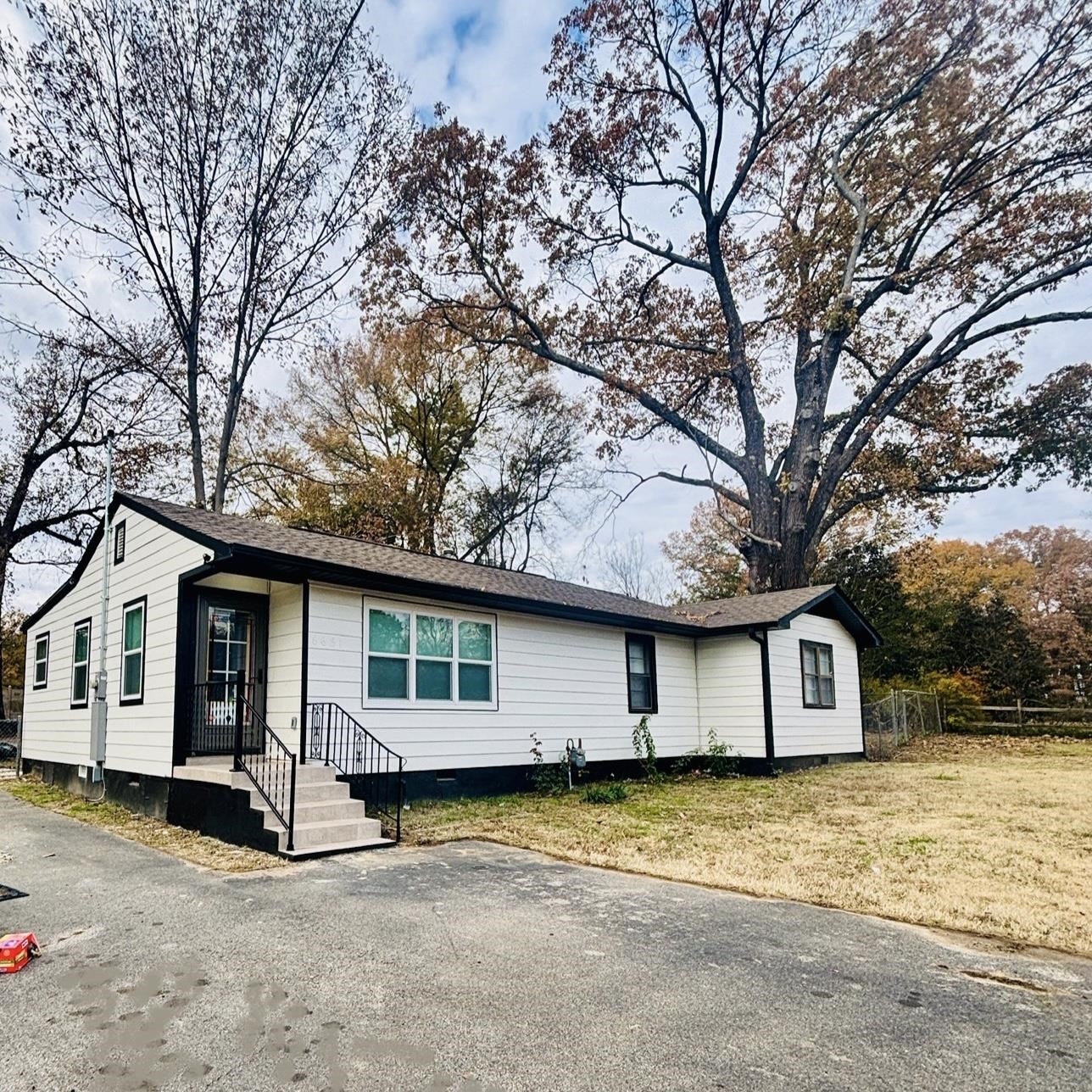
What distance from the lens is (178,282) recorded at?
1708 cm

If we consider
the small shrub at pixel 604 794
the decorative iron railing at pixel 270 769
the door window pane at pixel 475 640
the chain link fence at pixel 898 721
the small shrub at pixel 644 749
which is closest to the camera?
the decorative iron railing at pixel 270 769

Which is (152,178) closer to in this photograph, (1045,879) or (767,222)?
(767,222)

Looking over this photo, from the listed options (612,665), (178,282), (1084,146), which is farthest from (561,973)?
(1084,146)

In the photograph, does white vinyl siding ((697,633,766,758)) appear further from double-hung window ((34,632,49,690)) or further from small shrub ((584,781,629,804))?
double-hung window ((34,632,49,690))

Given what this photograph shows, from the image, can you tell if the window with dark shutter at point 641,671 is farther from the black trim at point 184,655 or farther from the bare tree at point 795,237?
the black trim at point 184,655

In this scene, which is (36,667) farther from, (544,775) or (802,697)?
(802,697)

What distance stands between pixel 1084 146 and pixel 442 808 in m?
18.0

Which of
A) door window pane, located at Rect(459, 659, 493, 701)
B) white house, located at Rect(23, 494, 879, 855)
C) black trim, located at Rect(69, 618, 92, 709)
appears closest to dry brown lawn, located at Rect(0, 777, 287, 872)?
white house, located at Rect(23, 494, 879, 855)

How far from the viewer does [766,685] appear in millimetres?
13477

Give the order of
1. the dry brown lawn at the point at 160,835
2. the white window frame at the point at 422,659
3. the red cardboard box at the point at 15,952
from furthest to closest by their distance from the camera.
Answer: the white window frame at the point at 422,659, the dry brown lawn at the point at 160,835, the red cardboard box at the point at 15,952

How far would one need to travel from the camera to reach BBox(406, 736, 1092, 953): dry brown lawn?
5020 mm

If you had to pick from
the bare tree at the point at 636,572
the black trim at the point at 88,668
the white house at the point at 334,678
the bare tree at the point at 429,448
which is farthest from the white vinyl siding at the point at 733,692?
the bare tree at the point at 636,572

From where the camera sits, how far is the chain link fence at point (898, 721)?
17359mm

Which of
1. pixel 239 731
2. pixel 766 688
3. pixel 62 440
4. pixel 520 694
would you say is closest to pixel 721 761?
pixel 766 688
